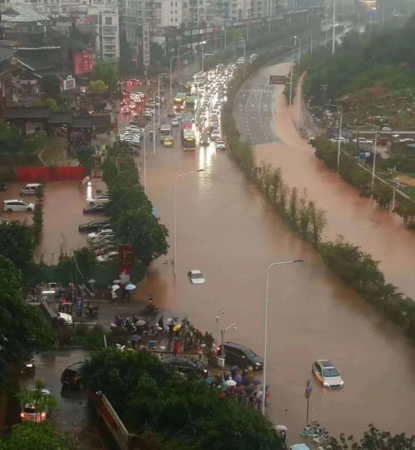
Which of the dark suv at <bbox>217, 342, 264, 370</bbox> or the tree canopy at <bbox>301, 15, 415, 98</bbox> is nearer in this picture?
the dark suv at <bbox>217, 342, 264, 370</bbox>

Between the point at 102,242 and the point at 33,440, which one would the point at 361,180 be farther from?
the point at 33,440

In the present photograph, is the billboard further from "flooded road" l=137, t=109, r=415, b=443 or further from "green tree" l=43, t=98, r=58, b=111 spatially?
"flooded road" l=137, t=109, r=415, b=443

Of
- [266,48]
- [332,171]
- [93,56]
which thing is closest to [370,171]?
[332,171]

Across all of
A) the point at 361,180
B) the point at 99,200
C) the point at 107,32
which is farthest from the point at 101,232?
the point at 107,32

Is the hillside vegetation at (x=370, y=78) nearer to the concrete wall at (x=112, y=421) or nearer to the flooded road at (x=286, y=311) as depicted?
the flooded road at (x=286, y=311)

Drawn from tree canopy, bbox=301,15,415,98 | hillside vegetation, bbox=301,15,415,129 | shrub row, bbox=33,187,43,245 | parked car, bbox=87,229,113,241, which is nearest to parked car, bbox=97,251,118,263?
parked car, bbox=87,229,113,241

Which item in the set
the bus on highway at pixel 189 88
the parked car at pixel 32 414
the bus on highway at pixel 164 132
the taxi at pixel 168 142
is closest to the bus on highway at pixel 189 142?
the taxi at pixel 168 142

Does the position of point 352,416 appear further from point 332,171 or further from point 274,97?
point 274,97
